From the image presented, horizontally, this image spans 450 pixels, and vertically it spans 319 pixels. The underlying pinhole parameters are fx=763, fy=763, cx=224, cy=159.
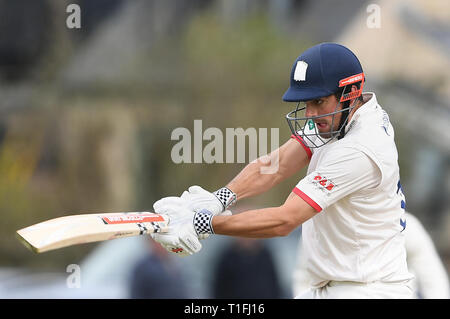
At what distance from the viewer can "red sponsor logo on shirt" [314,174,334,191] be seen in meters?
4.13

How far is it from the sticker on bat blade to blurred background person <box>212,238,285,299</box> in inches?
131

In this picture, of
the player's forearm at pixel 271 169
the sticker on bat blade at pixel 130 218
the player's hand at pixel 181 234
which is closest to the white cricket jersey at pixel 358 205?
the player's forearm at pixel 271 169

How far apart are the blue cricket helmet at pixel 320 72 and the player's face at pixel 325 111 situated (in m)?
0.08

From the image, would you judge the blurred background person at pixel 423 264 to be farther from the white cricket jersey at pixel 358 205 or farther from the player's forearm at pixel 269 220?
the player's forearm at pixel 269 220

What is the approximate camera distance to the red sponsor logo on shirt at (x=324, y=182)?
413 cm

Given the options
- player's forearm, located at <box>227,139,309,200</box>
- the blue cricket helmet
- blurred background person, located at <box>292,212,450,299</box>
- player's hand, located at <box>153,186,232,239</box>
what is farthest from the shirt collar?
blurred background person, located at <box>292,212,450,299</box>

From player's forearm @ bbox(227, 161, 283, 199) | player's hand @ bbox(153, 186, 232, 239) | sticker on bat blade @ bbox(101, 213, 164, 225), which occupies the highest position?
player's forearm @ bbox(227, 161, 283, 199)

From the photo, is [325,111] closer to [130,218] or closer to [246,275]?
[130,218]

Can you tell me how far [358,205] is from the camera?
4293 mm

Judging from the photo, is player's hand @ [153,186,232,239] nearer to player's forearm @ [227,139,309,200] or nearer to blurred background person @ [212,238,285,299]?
player's forearm @ [227,139,309,200]

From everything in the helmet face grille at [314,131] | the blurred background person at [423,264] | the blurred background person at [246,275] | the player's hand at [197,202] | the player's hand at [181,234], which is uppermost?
the helmet face grille at [314,131]

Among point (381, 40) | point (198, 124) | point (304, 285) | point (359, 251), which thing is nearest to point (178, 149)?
point (198, 124)

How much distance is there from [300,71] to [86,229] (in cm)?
146

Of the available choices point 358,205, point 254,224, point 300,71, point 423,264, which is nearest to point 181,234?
point 254,224
